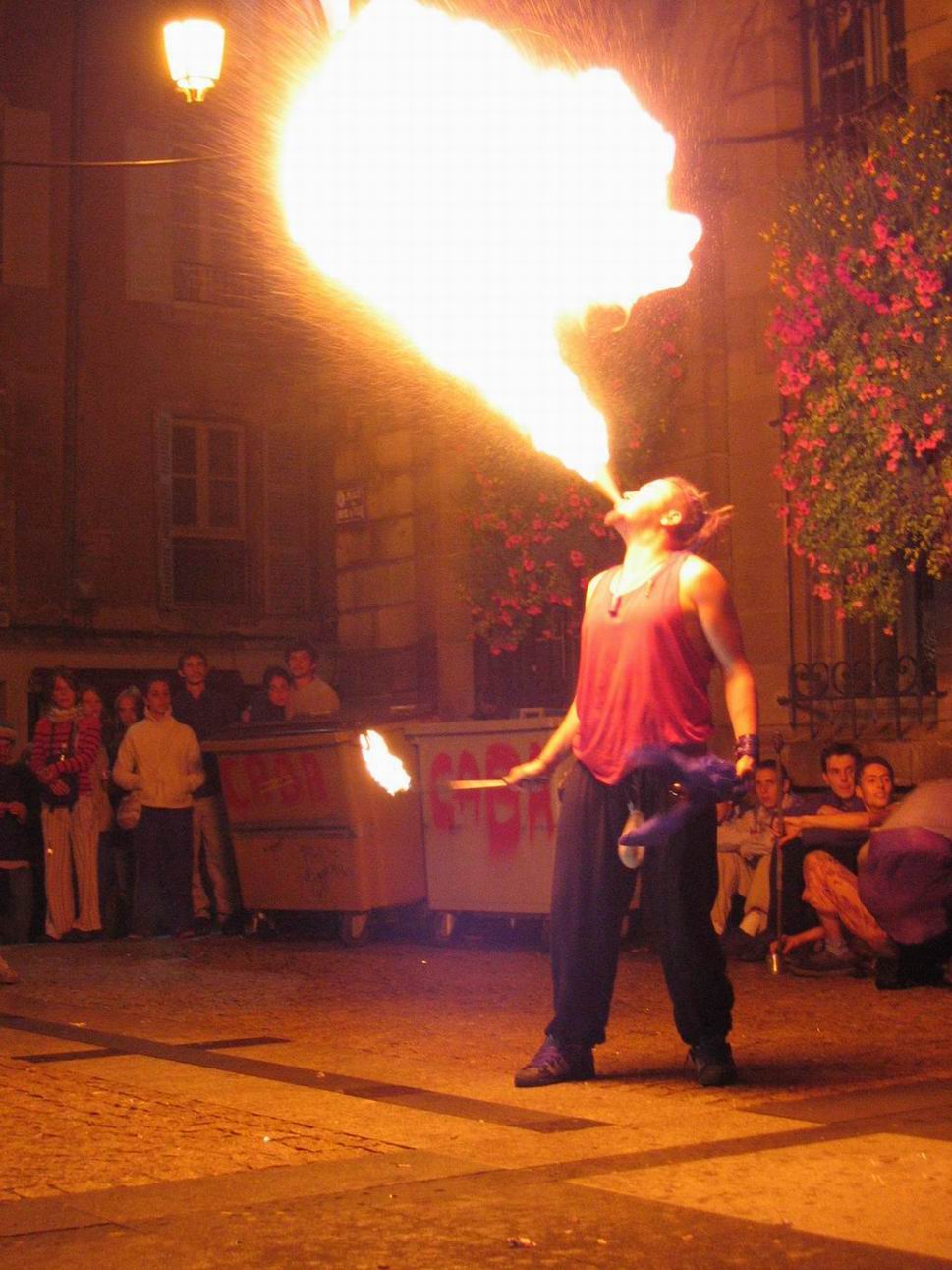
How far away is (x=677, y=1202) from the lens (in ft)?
14.8

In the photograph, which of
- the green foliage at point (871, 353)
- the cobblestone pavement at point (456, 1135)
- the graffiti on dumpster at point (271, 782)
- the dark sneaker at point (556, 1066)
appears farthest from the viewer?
the graffiti on dumpster at point (271, 782)

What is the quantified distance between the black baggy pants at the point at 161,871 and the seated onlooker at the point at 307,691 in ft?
3.51

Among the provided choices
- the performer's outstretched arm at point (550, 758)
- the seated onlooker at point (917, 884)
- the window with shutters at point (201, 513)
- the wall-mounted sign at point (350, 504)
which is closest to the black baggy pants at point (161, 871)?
the wall-mounted sign at point (350, 504)

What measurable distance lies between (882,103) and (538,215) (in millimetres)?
3710

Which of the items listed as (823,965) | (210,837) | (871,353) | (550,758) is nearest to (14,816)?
(210,837)

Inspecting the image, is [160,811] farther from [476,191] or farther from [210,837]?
[476,191]

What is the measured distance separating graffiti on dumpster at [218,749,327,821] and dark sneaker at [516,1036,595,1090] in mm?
6236

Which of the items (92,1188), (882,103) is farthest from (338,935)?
(92,1188)

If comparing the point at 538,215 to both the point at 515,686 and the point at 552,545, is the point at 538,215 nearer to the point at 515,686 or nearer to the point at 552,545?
the point at 552,545

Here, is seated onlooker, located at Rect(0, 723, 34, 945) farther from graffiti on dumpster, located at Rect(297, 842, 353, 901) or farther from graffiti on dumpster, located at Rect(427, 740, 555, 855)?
graffiti on dumpster, located at Rect(427, 740, 555, 855)

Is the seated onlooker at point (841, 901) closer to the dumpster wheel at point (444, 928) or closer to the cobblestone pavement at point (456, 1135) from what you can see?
the cobblestone pavement at point (456, 1135)

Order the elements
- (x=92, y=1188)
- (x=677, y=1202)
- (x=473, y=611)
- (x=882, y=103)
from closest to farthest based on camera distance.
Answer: (x=677, y=1202) < (x=92, y=1188) < (x=882, y=103) < (x=473, y=611)

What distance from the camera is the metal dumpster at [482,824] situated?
11.6 m

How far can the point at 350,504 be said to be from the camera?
17.8 metres
